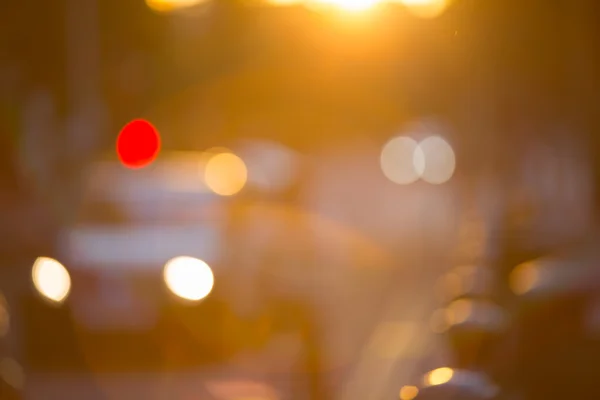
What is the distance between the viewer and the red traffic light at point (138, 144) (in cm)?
1027

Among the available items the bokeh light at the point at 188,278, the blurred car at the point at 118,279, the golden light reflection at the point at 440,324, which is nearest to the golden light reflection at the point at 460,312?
the golden light reflection at the point at 440,324

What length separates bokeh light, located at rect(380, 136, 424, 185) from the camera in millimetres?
23359

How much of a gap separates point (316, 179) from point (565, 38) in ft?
38.2

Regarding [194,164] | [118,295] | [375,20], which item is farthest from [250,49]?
[118,295]

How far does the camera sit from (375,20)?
11.3 m

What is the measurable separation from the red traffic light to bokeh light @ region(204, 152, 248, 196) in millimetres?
640

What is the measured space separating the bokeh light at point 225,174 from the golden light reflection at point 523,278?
11.4 ft

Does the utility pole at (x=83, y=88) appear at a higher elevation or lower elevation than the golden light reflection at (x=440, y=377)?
higher

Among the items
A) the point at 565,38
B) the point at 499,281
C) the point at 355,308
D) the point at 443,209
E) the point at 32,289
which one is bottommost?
the point at 499,281

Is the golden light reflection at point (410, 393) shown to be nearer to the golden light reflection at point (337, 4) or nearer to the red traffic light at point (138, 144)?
the golden light reflection at point (337, 4)

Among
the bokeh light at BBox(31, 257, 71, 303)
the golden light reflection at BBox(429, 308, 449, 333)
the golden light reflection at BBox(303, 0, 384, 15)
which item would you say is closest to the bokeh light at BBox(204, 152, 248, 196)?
the golden light reflection at BBox(303, 0, 384, 15)

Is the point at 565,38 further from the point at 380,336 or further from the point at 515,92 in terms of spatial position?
the point at 380,336

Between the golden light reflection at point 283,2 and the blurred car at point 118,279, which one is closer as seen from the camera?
the blurred car at point 118,279

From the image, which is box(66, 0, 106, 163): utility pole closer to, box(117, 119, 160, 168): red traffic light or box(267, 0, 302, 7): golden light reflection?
box(117, 119, 160, 168): red traffic light
